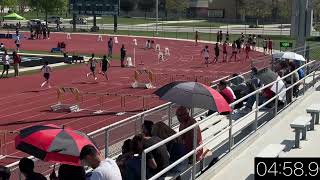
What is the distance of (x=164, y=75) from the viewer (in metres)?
37.2

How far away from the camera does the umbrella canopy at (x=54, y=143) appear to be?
26.0 feet

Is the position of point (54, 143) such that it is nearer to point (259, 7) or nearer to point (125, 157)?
point (125, 157)

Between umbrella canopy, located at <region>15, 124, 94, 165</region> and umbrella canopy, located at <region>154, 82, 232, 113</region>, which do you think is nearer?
umbrella canopy, located at <region>15, 124, 94, 165</region>

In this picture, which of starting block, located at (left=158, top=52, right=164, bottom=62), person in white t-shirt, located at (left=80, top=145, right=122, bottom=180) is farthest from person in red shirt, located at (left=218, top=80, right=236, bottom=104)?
starting block, located at (left=158, top=52, right=164, bottom=62)

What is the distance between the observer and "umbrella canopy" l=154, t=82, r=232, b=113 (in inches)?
405

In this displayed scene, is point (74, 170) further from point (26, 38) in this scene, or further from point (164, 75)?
point (26, 38)

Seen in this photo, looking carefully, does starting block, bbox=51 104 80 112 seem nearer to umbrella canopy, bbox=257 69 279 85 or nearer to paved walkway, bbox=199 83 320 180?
umbrella canopy, bbox=257 69 279 85

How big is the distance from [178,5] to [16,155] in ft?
352

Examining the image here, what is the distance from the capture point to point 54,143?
816cm

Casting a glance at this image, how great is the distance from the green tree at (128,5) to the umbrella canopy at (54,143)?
132 metres

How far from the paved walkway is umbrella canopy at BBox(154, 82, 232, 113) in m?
0.95

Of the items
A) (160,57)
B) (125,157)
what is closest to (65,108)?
(125,157)

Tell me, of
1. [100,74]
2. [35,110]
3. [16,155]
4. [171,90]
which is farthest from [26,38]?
[171,90]

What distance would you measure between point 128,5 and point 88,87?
361 ft
